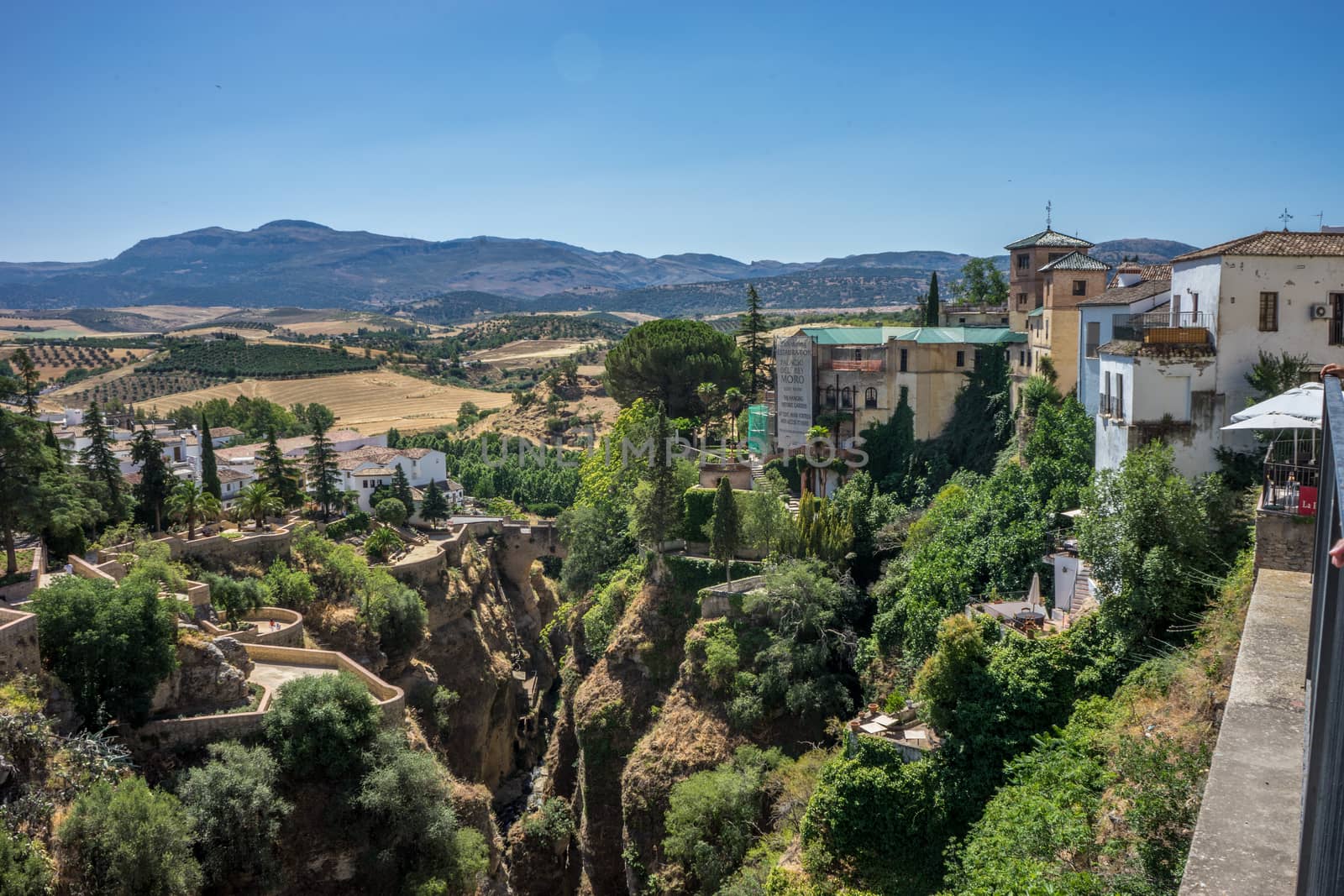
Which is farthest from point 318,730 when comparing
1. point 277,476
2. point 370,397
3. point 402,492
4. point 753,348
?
point 370,397

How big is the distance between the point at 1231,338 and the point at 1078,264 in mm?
12709

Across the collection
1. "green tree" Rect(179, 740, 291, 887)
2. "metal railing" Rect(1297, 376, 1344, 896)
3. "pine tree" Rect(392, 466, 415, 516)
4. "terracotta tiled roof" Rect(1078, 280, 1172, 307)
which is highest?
"terracotta tiled roof" Rect(1078, 280, 1172, 307)

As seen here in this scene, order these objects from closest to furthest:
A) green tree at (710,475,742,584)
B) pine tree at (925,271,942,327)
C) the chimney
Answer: the chimney < green tree at (710,475,742,584) < pine tree at (925,271,942,327)

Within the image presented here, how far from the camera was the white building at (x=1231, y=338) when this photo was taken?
2238 centimetres

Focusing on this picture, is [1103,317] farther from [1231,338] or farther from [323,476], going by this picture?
[323,476]

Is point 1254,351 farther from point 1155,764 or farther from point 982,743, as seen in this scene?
point 1155,764

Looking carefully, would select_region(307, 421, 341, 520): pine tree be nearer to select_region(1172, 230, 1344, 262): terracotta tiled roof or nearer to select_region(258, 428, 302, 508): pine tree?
select_region(258, 428, 302, 508): pine tree

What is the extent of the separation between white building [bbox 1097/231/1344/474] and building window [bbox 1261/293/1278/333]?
18 millimetres

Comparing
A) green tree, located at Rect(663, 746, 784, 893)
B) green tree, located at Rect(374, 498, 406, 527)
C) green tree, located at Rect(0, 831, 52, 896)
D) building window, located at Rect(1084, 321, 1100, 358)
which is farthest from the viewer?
green tree, located at Rect(374, 498, 406, 527)

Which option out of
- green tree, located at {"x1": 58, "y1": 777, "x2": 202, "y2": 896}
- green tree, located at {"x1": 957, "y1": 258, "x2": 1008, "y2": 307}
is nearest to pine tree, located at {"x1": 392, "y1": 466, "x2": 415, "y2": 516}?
green tree, located at {"x1": 58, "y1": 777, "x2": 202, "y2": 896}

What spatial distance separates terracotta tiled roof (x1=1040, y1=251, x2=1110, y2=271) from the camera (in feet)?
114

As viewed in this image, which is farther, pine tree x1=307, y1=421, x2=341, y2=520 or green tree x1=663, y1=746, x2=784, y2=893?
pine tree x1=307, y1=421, x2=341, y2=520

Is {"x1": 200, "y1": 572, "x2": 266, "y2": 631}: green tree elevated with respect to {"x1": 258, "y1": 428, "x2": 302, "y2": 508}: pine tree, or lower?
lower

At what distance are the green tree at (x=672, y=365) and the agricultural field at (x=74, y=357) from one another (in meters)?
108
